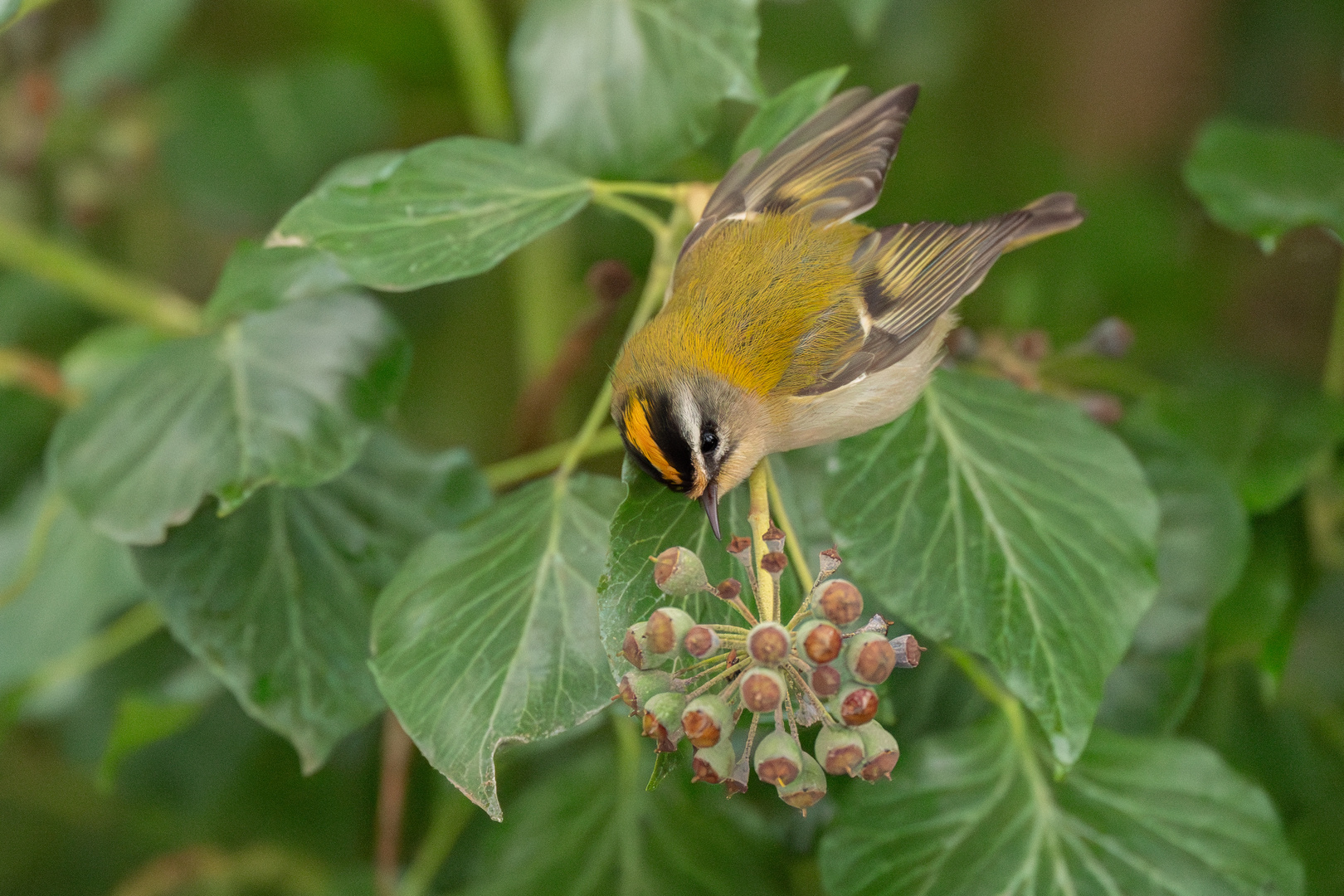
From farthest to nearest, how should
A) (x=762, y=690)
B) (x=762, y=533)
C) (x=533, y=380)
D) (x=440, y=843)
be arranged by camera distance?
(x=533, y=380) → (x=440, y=843) → (x=762, y=533) → (x=762, y=690)

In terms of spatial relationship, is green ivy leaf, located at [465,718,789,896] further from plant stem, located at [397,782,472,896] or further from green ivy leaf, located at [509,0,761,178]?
green ivy leaf, located at [509,0,761,178]

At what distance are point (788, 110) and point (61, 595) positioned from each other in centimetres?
79

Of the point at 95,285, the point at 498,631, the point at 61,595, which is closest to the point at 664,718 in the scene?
the point at 498,631

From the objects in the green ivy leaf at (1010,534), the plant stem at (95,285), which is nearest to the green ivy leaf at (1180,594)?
the green ivy leaf at (1010,534)

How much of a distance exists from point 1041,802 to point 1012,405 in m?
0.25

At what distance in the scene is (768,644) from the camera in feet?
1.39

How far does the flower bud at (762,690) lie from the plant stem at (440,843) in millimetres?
547

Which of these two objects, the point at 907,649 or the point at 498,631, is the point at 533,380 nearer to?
the point at 498,631

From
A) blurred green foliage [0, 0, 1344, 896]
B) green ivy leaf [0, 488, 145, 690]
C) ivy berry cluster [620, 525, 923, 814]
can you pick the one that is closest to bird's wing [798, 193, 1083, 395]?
blurred green foliage [0, 0, 1344, 896]

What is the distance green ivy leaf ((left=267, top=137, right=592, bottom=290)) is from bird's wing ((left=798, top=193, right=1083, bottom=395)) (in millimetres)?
190

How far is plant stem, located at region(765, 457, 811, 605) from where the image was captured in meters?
0.55

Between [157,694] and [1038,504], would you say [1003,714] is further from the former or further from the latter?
[157,694]

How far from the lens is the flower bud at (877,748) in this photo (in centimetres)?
46

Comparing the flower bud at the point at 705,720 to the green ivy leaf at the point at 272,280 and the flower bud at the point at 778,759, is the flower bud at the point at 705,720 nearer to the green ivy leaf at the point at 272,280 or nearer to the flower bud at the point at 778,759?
the flower bud at the point at 778,759
